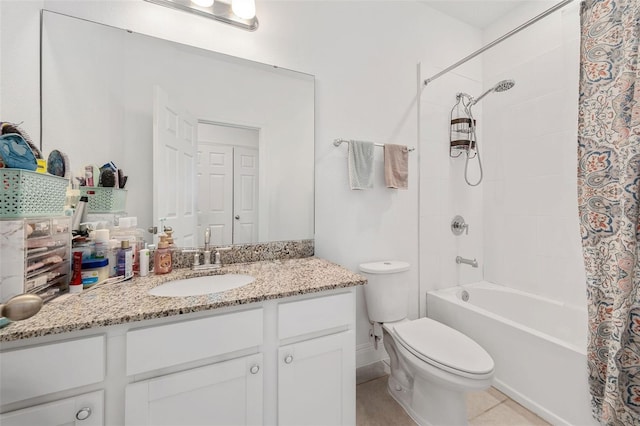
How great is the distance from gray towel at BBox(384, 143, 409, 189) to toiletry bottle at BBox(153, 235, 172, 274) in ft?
4.37

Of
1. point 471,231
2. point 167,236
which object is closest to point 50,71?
point 167,236

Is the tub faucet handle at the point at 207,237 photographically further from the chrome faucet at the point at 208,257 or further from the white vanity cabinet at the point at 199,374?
the white vanity cabinet at the point at 199,374

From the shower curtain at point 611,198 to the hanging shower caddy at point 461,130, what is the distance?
2.74ft

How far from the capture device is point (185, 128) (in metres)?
1.32

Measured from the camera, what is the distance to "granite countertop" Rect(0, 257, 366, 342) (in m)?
0.69

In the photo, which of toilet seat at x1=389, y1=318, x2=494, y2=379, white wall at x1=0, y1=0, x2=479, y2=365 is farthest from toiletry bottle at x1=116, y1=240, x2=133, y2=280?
toilet seat at x1=389, y1=318, x2=494, y2=379

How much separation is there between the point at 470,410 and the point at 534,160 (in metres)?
1.74

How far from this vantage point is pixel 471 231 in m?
2.19

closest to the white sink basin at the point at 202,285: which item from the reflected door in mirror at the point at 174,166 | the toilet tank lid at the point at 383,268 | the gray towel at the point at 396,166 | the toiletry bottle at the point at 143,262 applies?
the toiletry bottle at the point at 143,262

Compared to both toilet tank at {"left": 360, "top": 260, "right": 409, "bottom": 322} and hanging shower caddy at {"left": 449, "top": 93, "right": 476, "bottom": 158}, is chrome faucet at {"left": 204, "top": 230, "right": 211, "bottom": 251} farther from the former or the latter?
hanging shower caddy at {"left": 449, "top": 93, "right": 476, "bottom": 158}

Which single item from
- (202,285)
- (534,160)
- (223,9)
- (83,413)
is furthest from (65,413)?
(534,160)

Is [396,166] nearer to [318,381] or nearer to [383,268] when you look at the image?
[383,268]

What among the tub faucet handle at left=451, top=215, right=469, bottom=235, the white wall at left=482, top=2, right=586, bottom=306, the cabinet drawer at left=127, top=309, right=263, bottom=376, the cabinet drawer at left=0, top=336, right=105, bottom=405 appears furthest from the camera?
the tub faucet handle at left=451, top=215, right=469, bottom=235

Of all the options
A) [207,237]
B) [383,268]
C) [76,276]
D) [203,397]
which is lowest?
[203,397]
